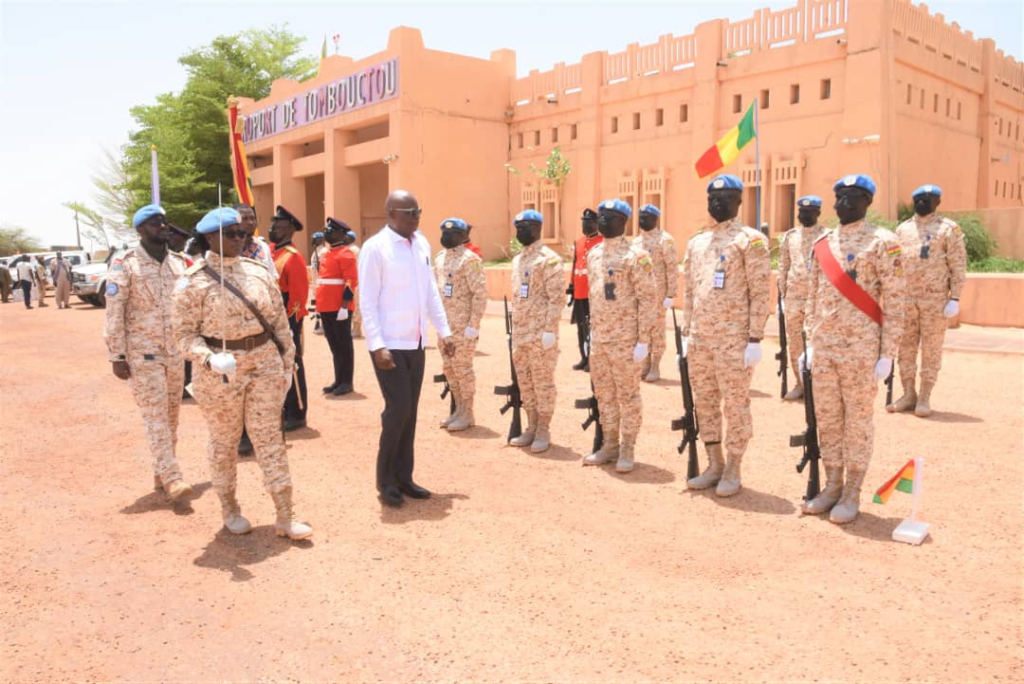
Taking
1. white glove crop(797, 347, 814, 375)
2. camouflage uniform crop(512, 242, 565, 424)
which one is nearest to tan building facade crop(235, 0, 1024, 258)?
camouflage uniform crop(512, 242, 565, 424)

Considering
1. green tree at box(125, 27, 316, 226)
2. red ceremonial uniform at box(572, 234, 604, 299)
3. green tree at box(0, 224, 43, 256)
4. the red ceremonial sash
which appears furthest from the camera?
green tree at box(0, 224, 43, 256)

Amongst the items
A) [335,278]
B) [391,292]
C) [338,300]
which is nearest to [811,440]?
[391,292]

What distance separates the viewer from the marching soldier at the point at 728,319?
5.16m

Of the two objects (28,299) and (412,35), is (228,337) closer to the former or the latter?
(412,35)

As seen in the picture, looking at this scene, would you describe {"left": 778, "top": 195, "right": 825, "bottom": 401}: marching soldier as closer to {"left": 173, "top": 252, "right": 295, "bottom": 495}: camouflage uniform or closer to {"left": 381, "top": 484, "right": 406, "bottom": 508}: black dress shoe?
{"left": 381, "top": 484, "right": 406, "bottom": 508}: black dress shoe

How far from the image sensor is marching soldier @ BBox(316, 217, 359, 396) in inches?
360

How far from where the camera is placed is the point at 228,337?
4.39 meters

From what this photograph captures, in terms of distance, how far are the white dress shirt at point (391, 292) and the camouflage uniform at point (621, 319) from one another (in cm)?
145

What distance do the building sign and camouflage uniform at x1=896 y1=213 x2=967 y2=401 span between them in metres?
20.5

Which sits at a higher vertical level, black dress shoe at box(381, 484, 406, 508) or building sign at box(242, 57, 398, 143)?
building sign at box(242, 57, 398, 143)

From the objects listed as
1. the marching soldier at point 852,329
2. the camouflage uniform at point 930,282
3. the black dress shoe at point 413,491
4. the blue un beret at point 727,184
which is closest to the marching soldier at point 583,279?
the camouflage uniform at point 930,282

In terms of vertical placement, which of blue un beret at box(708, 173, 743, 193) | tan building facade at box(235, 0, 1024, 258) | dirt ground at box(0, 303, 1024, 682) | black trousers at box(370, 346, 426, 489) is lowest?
dirt ground at box(0, 303, 1024, 682)

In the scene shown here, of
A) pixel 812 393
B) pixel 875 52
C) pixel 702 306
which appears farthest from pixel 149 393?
pixel 875 52

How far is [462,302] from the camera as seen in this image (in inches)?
290
